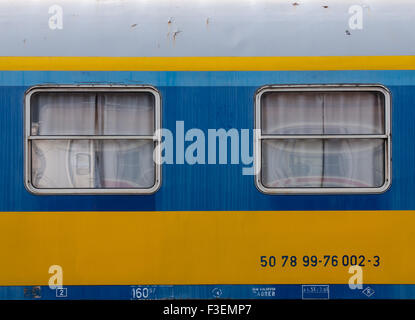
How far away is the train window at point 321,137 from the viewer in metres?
4.26

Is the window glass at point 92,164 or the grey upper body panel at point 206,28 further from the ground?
the grey upper body panel at point 206,28

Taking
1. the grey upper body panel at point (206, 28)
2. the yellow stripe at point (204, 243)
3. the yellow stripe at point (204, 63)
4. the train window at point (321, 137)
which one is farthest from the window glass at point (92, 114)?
the train window at point (321, 137)

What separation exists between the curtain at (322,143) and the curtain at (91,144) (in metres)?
0.97

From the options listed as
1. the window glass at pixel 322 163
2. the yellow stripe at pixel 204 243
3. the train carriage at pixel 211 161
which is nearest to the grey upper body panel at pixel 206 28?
the train carriage at pixel 211 161

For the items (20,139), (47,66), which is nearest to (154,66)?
(47,66)

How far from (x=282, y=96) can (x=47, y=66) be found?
187cm

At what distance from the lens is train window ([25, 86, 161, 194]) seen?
4273 millimetres

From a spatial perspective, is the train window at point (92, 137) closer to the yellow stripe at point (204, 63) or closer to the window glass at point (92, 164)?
the window glass at point (92, 164)

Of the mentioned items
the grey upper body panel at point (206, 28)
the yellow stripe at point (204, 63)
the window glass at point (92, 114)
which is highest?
the grey upper body panel at point (206, 28)

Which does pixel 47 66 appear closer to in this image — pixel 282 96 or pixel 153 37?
→ pixel 153 37

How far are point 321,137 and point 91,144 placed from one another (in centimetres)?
181

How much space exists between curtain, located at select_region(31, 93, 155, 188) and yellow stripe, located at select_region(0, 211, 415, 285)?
29cm

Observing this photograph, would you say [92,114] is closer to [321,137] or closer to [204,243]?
[204,243]

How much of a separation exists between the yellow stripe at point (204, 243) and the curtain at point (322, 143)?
11.2 inches
